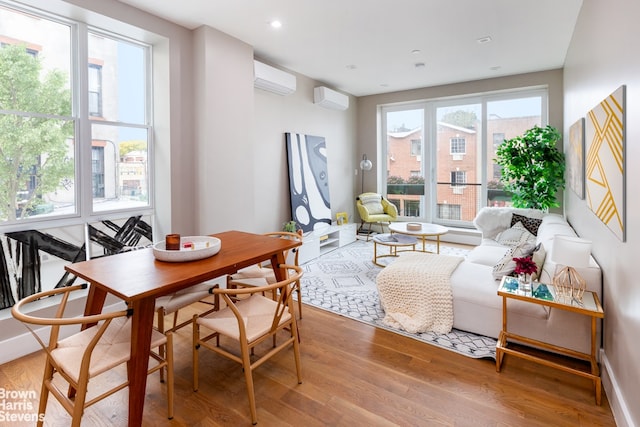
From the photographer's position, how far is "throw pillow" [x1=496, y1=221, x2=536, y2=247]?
13.5ft

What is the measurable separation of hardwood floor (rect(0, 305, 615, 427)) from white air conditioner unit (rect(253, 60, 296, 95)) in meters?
3.26

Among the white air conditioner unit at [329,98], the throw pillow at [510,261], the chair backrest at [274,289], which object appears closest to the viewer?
the chair backrest at [274,289]

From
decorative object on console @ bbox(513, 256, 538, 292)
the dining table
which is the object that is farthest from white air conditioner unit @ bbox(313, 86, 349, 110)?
decorative object on console @ bbox(513, 256, 538, 292)

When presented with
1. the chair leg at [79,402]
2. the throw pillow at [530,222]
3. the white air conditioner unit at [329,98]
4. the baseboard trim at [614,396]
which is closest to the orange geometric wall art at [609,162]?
the baseboard trim at [614,396]

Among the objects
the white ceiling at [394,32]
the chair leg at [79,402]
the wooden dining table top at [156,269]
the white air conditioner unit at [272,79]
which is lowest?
the chair leg at [79,402]

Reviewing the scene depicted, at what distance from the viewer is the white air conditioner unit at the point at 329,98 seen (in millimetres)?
5461

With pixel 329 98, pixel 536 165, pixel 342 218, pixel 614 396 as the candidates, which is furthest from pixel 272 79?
pixel 614 396

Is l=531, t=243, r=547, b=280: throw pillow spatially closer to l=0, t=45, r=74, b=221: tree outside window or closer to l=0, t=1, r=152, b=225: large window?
l=0, t=1, r=152, b=225: large window

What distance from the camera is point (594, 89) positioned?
2.55 m

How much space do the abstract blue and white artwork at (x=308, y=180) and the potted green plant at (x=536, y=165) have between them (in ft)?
9.13

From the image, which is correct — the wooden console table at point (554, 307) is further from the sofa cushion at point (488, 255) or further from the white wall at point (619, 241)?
the sofa cushion at point (488, 255)

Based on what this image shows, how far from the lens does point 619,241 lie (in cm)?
182

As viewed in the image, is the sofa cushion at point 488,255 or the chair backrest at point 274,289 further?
the sofa cushion at point 488,255

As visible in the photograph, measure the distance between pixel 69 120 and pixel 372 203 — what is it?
4778 millimetres
